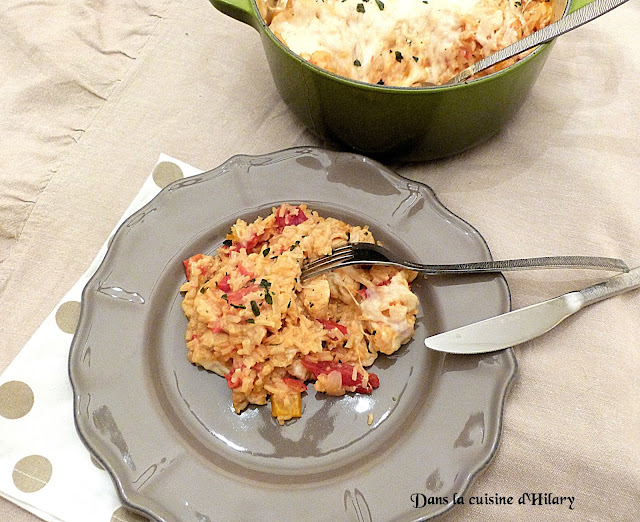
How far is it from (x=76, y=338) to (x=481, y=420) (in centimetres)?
108

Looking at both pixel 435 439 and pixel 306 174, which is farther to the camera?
pixel 306 174

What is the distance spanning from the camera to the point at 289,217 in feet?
6.03

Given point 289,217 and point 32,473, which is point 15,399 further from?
point 289,217

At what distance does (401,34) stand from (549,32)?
17.1 inches

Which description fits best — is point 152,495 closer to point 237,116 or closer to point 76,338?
point 76,338

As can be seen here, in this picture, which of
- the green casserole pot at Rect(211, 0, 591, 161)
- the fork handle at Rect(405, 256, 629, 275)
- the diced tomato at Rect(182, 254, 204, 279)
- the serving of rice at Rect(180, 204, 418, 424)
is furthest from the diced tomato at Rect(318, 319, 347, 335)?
the green casserole pot at Rect(211, 0, 591, 161)

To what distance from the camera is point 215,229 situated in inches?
74.1

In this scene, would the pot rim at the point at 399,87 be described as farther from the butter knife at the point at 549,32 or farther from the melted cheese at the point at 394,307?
the melted cheese at the point at 394,307

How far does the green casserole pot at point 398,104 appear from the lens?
5.63ft

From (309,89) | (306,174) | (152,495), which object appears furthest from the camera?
(306,174)

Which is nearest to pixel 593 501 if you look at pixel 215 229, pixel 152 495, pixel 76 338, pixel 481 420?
pixel 481 420

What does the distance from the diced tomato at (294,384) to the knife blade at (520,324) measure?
0.34m

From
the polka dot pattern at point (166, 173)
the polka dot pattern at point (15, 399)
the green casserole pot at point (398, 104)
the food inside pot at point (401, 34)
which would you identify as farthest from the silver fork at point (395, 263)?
the polka dot pattern at point (15, 399)

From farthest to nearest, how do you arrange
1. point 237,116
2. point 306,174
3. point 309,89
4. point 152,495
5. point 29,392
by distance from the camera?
point 237,116, point 306,174, point 309,89, point 29,392, point 152,495
